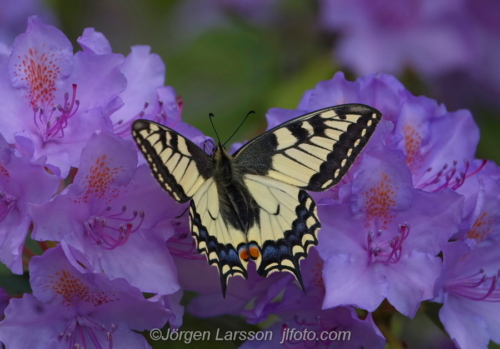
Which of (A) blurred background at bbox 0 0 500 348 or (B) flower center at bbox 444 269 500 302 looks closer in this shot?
(B) flower center at bbox 444 269 500 302

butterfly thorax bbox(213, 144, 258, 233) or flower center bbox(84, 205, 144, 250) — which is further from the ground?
butterfly thorax bbox(213, 144, 258, 233)

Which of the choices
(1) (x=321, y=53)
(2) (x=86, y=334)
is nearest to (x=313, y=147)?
(2) (x=86, y=334)

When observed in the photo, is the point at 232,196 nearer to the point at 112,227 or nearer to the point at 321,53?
the point at 112,227

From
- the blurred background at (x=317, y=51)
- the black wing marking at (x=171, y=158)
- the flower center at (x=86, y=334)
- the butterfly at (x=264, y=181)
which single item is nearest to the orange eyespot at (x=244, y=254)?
the butterfly at (x=264, y=181)

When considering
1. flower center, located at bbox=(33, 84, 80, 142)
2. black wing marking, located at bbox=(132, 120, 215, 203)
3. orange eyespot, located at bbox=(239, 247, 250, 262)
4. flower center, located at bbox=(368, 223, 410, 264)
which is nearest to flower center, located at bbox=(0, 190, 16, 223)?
flower center, located at bbox=(33, 84, 80, 142)

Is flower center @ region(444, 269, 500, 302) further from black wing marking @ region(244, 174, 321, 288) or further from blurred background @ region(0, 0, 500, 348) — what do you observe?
blurred background @ region(0, 0, 500, 348)

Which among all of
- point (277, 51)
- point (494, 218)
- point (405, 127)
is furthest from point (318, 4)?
point (494, 218)
